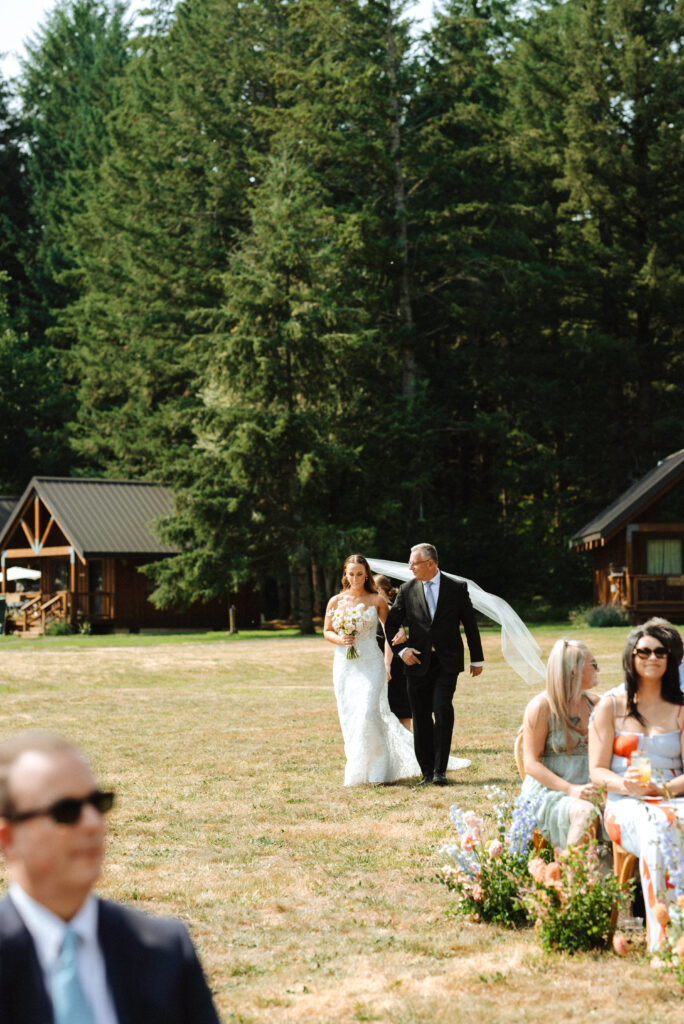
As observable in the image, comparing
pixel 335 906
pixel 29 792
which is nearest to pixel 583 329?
pixel 335 906

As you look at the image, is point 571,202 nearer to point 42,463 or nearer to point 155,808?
point 42,463

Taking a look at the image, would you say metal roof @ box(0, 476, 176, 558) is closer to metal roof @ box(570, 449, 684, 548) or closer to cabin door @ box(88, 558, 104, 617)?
cabin door @ box(88, 558, 104, 617)

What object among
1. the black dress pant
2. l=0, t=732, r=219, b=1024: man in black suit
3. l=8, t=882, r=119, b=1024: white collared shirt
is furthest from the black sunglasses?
the black dress pant

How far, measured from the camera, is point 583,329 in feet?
154

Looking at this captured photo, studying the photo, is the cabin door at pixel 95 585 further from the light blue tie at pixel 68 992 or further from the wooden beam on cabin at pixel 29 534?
the light blue tie at pixel 68 992

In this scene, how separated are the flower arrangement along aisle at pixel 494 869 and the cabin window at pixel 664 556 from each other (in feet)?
108

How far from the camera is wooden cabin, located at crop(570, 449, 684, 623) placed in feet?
122

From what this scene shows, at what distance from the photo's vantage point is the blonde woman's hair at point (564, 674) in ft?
20.8

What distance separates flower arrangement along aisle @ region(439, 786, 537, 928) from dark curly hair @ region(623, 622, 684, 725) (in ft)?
2.38

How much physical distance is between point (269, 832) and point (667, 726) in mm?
3654

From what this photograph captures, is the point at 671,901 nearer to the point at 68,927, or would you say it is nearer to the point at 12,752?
the point at 68,927

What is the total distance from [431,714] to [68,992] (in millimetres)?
8813

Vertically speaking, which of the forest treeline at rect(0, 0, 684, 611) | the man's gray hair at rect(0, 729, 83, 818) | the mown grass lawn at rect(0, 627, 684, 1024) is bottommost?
the mown grass lawn at rect(0, 627, 684, 1024)

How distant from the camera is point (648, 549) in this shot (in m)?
38.2
